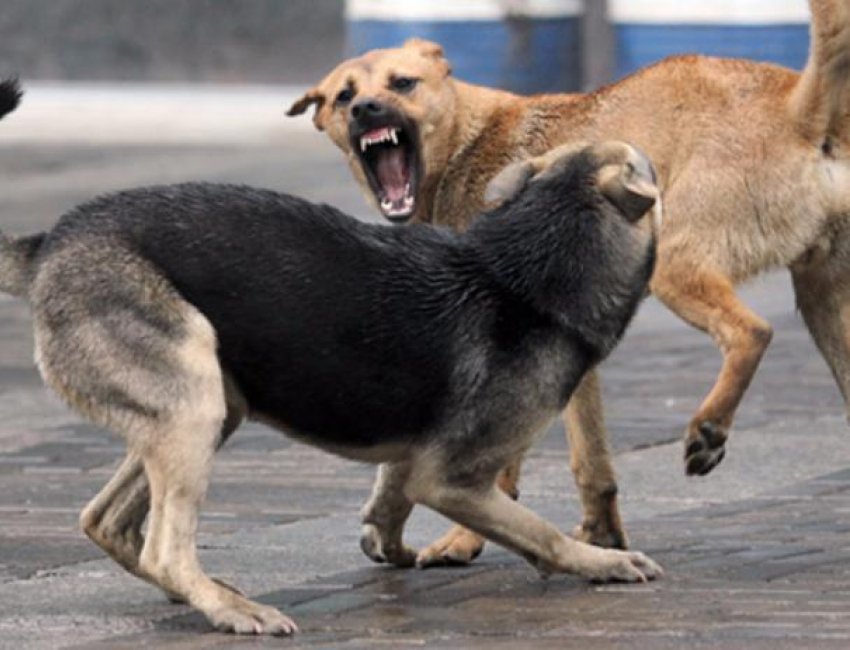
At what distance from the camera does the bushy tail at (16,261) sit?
6391 mm

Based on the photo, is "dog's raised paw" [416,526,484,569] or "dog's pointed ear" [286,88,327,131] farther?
"dog's pointed ear" [286,88,327,131]

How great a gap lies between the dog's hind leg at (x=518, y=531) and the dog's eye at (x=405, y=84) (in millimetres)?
1954

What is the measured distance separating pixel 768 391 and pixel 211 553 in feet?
12.3

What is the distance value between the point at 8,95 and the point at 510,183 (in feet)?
4.22

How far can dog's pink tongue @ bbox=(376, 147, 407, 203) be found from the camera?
317 inches

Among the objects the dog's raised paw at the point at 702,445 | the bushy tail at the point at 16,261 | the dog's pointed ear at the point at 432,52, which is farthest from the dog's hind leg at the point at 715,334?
the bushy tail at the point at 16,261

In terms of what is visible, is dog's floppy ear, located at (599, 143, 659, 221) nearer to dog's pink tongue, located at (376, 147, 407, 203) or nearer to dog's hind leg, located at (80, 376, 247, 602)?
dog's hind leg, located at (80, 376, 247, 602)

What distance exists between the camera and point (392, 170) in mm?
8102

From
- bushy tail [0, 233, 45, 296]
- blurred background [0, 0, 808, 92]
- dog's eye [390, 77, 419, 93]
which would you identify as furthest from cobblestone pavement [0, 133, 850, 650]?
blurred background [0, 0, 808, 92]

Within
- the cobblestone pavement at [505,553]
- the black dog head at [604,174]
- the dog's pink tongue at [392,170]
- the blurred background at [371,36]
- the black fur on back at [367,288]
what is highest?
the black dog head at [604,174]

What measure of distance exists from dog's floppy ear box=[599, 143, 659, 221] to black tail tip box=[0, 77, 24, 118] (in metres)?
1.48

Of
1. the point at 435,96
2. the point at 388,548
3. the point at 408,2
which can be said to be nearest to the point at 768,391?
the point at 435,96

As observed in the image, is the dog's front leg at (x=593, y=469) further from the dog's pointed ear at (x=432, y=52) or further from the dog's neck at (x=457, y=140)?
the dog's pointed ear at (x=432, y=52)

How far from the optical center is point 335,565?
23.2 feet
